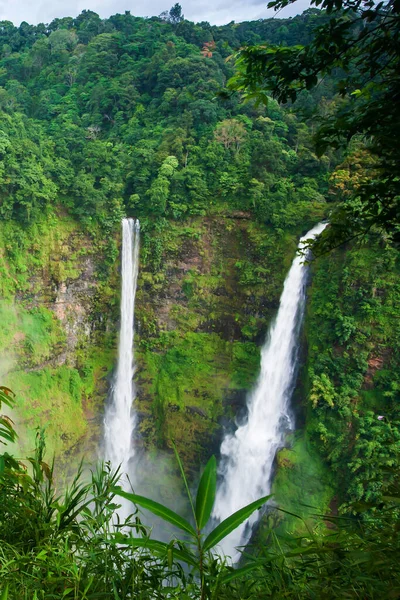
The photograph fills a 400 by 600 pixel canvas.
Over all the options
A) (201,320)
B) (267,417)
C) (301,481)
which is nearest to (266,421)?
(267,417)

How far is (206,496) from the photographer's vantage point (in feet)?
3.80

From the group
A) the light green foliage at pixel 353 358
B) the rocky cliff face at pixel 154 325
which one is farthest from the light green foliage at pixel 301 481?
the rocky cliff face at pixel 154 325

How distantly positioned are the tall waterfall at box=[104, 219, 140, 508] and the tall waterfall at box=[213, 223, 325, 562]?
10.9 feet

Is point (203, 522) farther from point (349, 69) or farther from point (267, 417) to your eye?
point (267, 417)

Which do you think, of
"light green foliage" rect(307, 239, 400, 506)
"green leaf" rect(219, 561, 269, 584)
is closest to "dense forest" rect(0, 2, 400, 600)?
"light green foliage" rect(307, 239, 400, 506)

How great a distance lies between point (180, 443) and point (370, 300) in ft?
22.7

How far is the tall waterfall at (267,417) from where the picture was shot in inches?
460

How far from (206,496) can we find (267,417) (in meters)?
11.5

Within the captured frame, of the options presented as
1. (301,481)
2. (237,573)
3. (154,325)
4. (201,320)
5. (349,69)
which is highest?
(201,320)

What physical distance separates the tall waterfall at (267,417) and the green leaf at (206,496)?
425 inches

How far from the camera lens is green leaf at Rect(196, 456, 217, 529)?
1.14 meters

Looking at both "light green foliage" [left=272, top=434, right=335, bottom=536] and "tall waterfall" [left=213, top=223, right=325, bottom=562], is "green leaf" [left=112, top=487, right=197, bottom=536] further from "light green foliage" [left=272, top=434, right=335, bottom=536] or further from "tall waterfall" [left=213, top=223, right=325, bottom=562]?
"tall waterfall" [left=213, top=223, right=325, bottom=562]

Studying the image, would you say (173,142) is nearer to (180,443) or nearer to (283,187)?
(283,187)

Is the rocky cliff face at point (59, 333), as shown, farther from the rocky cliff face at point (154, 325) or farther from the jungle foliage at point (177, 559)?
the jungle foliage at point (177, 559)
